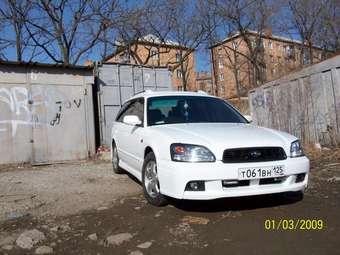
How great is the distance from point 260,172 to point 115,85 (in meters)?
9.10

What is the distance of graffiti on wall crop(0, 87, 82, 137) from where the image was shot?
1089cm

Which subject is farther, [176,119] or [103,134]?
[103,134]

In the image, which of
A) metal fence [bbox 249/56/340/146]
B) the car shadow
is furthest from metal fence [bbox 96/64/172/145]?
the car shadow

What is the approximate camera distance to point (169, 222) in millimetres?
4688

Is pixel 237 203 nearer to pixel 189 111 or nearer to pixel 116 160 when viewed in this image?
pixel 189 111

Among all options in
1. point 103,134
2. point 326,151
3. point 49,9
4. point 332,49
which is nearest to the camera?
point 326,151

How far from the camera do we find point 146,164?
565cm

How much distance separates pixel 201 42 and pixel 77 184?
2628 centimetres

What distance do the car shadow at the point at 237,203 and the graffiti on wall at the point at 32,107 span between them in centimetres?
693

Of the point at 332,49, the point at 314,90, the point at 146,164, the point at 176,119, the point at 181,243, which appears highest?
the point at 332,49

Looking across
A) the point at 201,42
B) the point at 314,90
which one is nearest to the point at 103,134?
the point at 314,90

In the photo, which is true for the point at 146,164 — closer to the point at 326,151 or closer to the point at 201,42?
the point at 326,151
